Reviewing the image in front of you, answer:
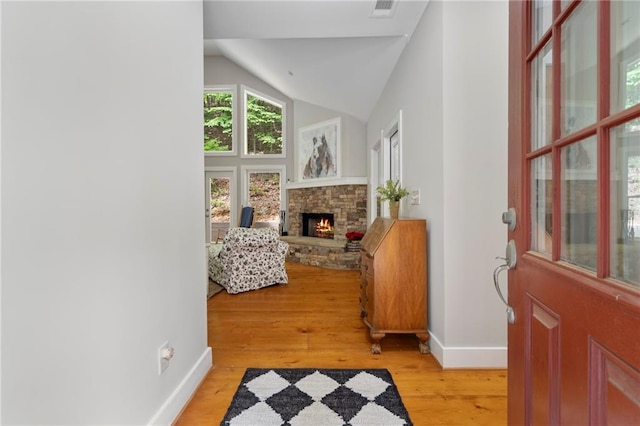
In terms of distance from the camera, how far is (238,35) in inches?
99.5

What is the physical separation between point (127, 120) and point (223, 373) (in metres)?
1.54

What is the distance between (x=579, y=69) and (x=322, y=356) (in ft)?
6.56

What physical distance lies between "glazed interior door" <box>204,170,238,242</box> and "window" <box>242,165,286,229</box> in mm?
359

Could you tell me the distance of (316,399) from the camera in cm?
162

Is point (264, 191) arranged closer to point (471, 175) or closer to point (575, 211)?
point (471, 175)

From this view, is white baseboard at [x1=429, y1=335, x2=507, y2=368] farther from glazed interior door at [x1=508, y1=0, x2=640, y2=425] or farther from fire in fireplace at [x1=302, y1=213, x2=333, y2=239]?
fire in fireplace at [x1=302, y1=213, x2=333, y2=239]

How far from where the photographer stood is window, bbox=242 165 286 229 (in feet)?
24.3

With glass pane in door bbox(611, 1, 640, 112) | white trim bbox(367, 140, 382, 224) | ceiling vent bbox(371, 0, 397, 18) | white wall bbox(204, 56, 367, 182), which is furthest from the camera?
white wall bbox(204, 56, 367, 182)

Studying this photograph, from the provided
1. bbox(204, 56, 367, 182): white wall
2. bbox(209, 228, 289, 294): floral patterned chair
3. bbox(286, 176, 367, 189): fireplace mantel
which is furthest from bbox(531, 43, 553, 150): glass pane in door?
bbox(204, 56, 367, 182): white wall

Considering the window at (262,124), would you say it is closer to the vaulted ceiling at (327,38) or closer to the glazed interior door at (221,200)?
the glazed interior door at (221,200)

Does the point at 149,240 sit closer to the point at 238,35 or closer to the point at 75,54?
the point at 75,54

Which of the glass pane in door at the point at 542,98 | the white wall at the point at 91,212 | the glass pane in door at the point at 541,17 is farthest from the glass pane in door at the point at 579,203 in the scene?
the white wall at the point at 91,212

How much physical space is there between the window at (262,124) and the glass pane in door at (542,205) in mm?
6884

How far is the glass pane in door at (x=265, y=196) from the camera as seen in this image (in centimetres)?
744
